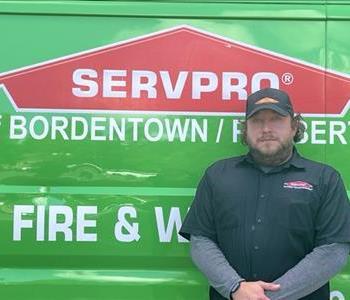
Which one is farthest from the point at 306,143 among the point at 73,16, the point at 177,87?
the point at 73,16

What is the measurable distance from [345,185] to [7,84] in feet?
4.69

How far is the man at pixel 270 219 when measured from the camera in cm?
196

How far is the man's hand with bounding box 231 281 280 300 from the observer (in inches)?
75.2

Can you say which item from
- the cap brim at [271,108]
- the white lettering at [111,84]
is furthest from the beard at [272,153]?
the white lettering at [111,84]

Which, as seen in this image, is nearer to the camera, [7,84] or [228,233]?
[228,233]

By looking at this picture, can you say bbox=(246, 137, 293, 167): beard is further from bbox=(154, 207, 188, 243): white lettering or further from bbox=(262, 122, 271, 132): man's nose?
bbox=(154, 207, 188, 243): white lettering

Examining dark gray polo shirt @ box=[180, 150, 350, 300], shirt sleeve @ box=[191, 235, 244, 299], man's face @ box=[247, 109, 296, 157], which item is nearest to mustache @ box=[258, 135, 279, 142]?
man's face @ box=[247, 109, 296, 157]

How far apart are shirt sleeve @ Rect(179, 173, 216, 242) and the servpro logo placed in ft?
1.18

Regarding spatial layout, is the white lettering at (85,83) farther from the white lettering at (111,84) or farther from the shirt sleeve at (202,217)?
the shirt sleeve at (202,217)

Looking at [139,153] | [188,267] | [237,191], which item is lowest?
[188,267]

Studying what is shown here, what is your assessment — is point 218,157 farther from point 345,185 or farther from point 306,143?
point 345,185

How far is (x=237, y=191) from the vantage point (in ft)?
6.78

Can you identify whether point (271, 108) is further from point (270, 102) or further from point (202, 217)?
point (202, 217)

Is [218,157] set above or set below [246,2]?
below
